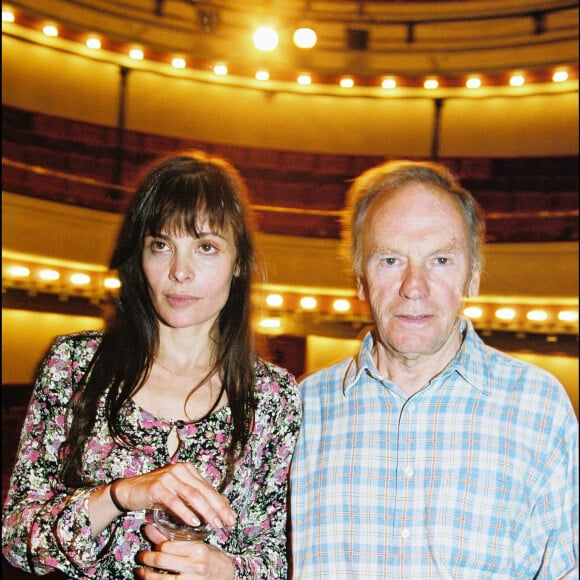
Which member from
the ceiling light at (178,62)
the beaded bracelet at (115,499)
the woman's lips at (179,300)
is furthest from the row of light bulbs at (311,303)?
the beaded bracelet at (115,499)

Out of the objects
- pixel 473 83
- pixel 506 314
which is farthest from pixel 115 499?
pixel 473 83

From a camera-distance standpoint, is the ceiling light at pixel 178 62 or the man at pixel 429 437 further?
the ceiling light at pixel 178 62

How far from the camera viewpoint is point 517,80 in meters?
7.30

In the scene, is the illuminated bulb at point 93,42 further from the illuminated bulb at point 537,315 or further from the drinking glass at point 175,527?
the drinking glass at point 175,527

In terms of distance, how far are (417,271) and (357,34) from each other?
6.48 m

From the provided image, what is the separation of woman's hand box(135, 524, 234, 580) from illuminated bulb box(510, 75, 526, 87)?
7018 millimetres

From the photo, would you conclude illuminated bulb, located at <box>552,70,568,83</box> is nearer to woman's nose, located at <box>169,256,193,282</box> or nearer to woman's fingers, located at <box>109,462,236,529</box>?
woman's nose, located at <box>169,256,193,282</box>

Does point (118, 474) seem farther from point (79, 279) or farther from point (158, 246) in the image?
point (79, 279)

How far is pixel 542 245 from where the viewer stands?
22.0ft

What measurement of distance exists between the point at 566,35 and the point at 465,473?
652cm

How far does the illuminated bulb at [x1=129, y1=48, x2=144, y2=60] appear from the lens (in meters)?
7.07

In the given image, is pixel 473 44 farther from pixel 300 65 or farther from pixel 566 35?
pixel 300 65

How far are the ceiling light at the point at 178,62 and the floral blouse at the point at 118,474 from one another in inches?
244

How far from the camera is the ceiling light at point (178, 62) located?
23.6ft
